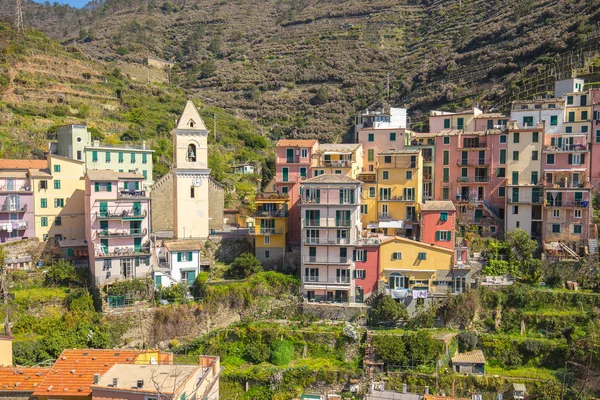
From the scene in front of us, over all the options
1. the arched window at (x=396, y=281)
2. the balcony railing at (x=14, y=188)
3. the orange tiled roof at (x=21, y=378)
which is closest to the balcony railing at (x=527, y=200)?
the arched window at (x=396, y=281)

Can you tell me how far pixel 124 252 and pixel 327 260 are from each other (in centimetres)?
1274

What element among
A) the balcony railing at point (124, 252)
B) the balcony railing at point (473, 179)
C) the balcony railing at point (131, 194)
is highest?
the balcony railing at point (473, 179)

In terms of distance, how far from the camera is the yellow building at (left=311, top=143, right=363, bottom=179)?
42656 millimetres

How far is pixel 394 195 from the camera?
1661 inches

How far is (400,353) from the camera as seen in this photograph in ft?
109

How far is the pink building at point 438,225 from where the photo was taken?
39125 mm

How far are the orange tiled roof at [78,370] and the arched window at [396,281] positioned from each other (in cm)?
1678

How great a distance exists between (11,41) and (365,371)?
187ft

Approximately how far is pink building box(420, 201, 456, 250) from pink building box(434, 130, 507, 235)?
3965 mm

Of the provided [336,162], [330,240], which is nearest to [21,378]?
[330,240]

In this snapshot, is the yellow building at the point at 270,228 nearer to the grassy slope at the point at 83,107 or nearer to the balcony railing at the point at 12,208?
the grassy slope at the point at 83,107

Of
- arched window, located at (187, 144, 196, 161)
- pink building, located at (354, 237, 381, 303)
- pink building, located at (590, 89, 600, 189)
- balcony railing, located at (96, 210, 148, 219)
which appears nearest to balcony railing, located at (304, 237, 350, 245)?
pink building, located at (354, 237, 381, 303)

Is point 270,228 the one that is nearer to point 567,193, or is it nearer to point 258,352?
point 258,352

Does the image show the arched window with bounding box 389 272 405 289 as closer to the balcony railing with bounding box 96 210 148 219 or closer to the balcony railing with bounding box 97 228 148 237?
the balcony railing with bounding box 97 228 148 237
